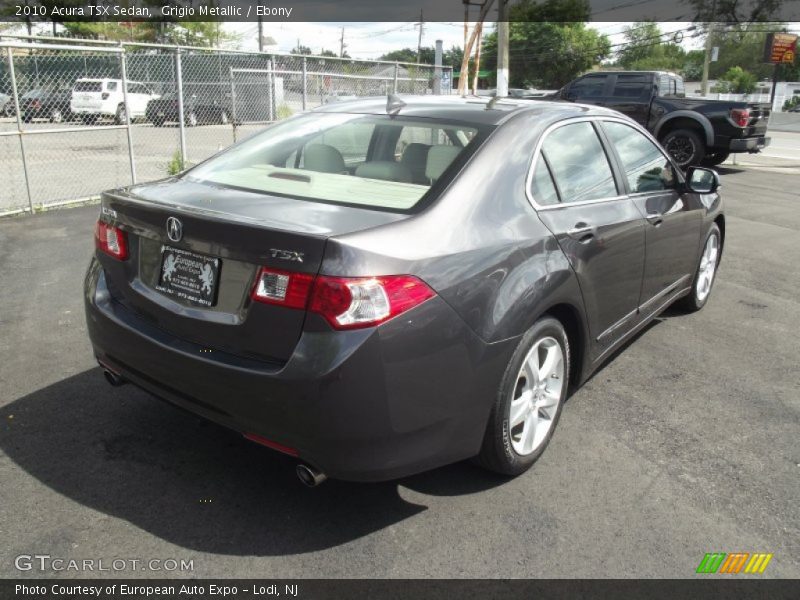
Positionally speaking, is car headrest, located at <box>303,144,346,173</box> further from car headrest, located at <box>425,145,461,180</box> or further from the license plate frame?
the license plate frame

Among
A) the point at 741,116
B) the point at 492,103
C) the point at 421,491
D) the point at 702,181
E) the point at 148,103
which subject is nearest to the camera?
the point at 421,491

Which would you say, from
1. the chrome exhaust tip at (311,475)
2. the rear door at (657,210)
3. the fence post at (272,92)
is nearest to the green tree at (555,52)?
the fence post at (272,92)

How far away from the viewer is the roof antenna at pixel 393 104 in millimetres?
3500

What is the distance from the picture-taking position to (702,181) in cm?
459

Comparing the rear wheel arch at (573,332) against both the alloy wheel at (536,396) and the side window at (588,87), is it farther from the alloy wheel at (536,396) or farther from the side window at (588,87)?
the side window at (588,87)

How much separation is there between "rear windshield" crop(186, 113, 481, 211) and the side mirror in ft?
7.01

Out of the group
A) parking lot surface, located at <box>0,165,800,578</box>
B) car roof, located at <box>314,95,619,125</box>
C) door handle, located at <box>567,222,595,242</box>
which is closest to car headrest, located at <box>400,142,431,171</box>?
car roof, located at <box>314,95,619,125</box>

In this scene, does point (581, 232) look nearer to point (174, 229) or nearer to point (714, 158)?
point (174, 229)

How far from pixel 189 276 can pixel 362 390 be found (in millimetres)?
856

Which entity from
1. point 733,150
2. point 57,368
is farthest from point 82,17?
point 57,368

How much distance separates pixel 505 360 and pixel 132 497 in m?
1.64

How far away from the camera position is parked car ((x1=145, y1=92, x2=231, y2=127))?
41.5ft

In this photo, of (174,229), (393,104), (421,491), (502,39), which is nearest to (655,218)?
(393,104)

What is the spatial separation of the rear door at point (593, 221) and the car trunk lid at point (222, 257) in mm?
1028
